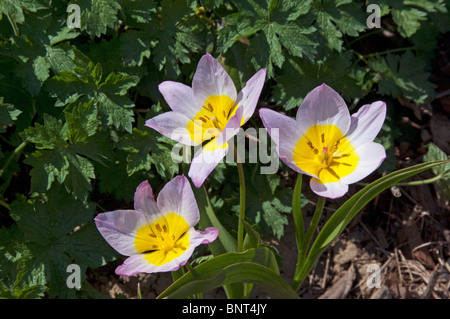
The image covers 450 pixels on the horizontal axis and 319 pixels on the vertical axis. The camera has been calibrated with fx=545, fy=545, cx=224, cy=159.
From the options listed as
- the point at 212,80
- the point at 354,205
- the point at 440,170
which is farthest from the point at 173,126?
the point at 440,170

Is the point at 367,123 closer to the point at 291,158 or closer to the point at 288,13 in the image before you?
the point at 291,158

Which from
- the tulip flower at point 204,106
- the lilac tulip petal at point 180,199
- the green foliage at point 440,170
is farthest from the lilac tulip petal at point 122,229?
the green foliage at point 440,170

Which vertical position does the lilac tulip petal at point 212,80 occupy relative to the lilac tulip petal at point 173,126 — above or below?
above

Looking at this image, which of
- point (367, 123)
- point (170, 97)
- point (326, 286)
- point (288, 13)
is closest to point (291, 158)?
point (367, 123)

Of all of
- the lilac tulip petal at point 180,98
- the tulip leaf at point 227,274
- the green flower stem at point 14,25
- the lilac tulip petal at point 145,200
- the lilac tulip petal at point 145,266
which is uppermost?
the green flower stem at point 14,25

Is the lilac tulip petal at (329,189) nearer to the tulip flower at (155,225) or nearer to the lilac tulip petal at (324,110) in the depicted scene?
the lilac tulip petal at (324,110)

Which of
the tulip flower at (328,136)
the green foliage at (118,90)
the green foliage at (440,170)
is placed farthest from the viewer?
the green foliage at (440,170)

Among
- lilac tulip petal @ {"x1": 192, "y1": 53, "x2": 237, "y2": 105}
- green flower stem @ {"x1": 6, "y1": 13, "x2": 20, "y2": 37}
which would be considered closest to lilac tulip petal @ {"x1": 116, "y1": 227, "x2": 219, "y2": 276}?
lilac tulip petal @ {"x1": 192, "y1": 53, "x2": 237, "y2": 105}
